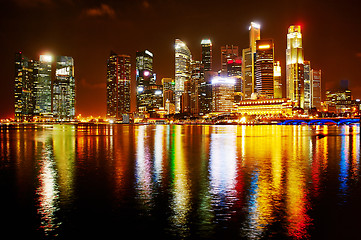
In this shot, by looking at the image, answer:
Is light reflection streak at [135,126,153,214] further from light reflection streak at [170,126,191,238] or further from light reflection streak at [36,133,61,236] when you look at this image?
light reflection streak at [36,133,61,236]

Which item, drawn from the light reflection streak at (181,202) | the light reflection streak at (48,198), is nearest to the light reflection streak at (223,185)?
the light reflection streak at (181,202)

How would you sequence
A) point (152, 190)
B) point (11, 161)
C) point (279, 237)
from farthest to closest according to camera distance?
point (11, 161), point (152, 190), point (279, 237)

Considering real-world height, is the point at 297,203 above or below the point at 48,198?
below

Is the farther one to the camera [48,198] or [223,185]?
[223,185]

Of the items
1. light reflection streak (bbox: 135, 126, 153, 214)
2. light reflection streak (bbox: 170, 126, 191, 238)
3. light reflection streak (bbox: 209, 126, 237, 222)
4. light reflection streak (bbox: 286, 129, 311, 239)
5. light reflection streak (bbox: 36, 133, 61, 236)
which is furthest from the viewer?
light reflection streak (bbox: 135, 126, 153, 214)

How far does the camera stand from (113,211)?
13562 mm

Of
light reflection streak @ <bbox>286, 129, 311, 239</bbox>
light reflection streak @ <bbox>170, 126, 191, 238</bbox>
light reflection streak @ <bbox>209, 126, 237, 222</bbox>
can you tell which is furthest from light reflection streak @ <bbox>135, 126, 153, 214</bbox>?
light reflection streak @ <bbox>286, 129, 311, 239</bbox>

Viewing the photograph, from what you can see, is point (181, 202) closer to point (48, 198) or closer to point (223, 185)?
point (223, 185)

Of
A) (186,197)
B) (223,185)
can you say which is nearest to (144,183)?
(186,197)

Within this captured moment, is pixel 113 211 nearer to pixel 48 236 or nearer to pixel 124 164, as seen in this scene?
pixel 48 236

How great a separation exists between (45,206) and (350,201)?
14.1 m

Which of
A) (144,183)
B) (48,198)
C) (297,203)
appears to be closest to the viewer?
(297,203)

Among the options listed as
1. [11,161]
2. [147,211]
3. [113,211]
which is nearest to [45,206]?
[113,211]

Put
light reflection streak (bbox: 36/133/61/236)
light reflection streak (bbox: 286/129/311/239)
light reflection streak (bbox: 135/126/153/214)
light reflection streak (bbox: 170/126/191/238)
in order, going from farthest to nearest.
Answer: light reflection streak (bbox: 135/126/153/214), light reflection streak (bbox: 36/133/61/236), light reflection streak (bbox: 170/126/191/238), light reflection streak (bbox: 286/129/311/239)
